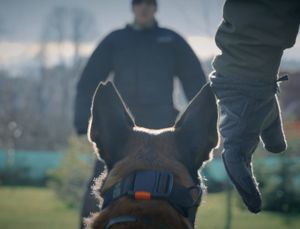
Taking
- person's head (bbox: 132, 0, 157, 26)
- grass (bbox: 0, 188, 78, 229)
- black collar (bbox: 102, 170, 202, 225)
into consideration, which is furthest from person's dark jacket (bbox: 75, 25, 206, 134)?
grass (bbox: 0, 188, 78, 229)

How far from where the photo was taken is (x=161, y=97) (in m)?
5.04

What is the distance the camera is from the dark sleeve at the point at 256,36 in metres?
2.15

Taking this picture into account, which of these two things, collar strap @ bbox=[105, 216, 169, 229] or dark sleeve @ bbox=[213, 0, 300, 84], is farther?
dark sleeve @ bbox=[213, 0, 300, 84]

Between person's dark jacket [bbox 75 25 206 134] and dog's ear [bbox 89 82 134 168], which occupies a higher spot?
dog's ear [bbox 89 82 134 168]

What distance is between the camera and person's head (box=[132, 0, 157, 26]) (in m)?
5.29

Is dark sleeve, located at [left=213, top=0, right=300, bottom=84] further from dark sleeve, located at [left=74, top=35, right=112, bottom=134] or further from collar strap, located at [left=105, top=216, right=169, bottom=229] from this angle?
dark sleeve, located at [left=74, top=35, right=112, bottom=134]

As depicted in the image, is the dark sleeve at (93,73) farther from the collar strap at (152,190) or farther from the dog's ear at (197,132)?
the collar strap at (152,190)

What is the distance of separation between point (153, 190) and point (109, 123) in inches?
15.6

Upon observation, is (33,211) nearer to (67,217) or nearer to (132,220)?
(67,217)

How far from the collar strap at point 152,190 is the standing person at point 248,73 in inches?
11.3

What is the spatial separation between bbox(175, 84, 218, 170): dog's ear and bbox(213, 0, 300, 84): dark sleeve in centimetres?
17

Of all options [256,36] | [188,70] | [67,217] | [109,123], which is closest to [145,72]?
[188,70]

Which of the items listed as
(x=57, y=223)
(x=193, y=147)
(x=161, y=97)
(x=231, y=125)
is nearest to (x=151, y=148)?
(x=193, y=147)

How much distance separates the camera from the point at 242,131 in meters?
2.33
